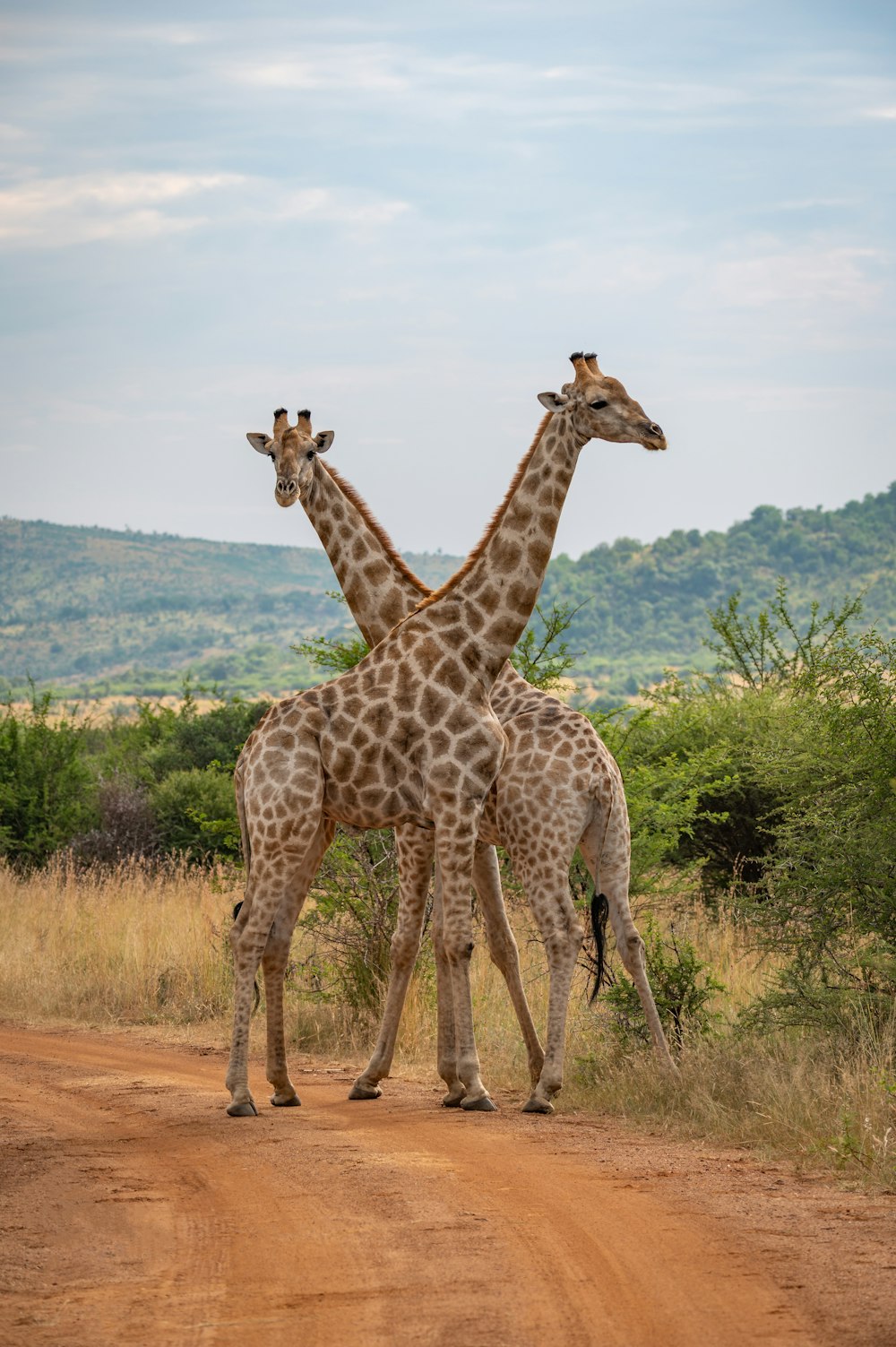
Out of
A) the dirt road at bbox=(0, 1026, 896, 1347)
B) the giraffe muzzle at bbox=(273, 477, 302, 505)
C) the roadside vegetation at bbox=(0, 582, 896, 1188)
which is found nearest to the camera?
the dirt road at bbox=(0, 1026, 896, 1347)

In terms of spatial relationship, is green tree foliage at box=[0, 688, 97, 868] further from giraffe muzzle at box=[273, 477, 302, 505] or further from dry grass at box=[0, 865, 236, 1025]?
giraffe muzzle at box=[273, 477, 302, 505]

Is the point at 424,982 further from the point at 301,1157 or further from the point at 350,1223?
the point at 350,1223

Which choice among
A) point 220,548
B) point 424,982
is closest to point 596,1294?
point 424,982

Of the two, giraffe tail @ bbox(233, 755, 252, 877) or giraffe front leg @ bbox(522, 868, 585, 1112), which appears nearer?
giraffe front leg @ bbox(522, 868, 585, 1112)

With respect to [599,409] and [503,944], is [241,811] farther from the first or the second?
[599,409]

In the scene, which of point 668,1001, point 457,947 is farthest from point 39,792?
point 457,947

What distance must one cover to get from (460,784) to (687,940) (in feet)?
12.3

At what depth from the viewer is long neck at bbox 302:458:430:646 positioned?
31.8 ft

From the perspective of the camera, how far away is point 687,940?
1123 cm

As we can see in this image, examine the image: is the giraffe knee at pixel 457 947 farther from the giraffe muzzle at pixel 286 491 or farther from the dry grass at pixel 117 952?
the dry grass at pixel 117 952

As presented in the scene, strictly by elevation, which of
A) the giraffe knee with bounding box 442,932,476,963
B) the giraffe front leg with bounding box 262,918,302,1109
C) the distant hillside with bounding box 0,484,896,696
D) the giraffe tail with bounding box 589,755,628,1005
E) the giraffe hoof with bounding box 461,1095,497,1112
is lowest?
the giraffe hoof with bounding box 461,1095,497,1112

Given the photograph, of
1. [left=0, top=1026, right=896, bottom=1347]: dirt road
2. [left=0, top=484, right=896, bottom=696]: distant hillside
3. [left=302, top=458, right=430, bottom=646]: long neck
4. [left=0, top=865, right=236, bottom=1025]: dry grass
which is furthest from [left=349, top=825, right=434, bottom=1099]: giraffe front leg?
[left=0, top=484, right=896, bottom=696]: distant hillside

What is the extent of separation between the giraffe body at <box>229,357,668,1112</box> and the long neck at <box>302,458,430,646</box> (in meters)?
0.50

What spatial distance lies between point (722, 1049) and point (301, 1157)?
275 cm
